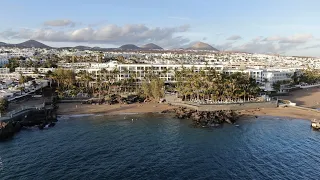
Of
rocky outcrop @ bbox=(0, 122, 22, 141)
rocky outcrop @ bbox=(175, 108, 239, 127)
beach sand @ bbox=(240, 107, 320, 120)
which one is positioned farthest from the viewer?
beach sand @ bbox=(240, 107, 320, 120)

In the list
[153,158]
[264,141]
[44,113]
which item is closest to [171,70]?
[44,113]

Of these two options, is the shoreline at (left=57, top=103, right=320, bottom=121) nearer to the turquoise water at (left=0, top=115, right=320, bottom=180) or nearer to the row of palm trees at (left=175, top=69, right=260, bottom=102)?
the row of palm trees at (left=175, top=69, right=260, bottom=102)

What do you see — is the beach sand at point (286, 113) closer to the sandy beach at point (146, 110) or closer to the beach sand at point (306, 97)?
the sandy beach at point (146, 110)

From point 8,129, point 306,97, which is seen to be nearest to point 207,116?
point 8,129

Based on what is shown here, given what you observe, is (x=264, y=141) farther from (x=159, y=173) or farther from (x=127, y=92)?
(x=127, y=92)

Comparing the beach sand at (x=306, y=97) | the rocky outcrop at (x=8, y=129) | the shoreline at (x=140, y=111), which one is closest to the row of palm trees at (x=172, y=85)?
the shoreline at (x=140, y=111)

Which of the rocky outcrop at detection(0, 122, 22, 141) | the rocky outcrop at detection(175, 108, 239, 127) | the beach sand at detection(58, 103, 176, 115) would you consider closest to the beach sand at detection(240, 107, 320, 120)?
the rocky outcrop at detection(175, 108, 239, 127)
